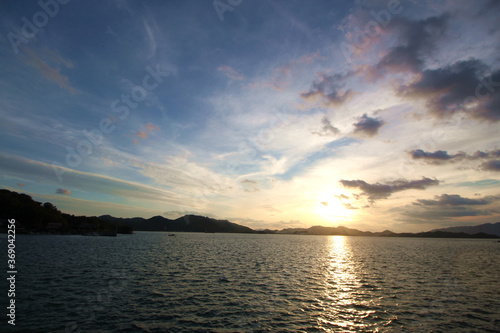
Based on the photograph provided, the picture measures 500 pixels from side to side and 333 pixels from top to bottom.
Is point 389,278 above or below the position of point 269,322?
below

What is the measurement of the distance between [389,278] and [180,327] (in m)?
48.5

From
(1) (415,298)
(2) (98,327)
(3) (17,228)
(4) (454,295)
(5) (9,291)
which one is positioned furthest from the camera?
(3) (17,228)

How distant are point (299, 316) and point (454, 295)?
30.1 m

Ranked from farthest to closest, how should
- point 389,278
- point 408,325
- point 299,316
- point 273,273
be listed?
point 273,273 → point 389,278 → point 299,316 → point 408,325

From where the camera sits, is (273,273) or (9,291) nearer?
(9,291)

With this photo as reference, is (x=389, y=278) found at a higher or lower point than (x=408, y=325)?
lower

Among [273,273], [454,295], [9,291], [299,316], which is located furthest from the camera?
[273,273]

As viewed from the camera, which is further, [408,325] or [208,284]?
[208,284]

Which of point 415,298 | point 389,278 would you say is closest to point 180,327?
point 415,298

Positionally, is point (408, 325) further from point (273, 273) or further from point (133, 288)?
point (133, 288)

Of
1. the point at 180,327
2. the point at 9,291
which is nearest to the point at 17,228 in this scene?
the point at 9,291

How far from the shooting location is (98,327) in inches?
942

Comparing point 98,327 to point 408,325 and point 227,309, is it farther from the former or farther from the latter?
point 408,325

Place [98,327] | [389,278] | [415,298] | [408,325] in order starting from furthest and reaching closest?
[389,278] < [415,298] < [408,325] < [98,327]
